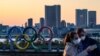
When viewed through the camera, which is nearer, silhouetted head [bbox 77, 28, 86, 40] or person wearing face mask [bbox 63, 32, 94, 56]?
person wearing face mask [bbox 63, 32, 94, 56]

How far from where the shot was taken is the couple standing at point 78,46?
933cm

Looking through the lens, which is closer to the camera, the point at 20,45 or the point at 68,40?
the point at 68,40

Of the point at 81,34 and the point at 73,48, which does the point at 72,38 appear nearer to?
the point at 73,48

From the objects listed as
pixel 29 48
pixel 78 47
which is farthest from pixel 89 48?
pixel 29 48

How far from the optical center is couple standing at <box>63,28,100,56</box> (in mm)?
9328

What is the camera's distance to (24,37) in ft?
118

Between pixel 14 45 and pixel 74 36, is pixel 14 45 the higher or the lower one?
the lower one

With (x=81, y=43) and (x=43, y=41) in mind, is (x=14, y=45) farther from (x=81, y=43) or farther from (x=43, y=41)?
(x=81, y=43)

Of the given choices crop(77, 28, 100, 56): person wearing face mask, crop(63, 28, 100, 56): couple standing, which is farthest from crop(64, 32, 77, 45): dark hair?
crop(77, 28, 100, 56): person wearing face mask

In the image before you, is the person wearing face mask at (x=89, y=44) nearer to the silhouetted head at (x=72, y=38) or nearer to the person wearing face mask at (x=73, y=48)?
the person wearing face mask at (x=73, y=48)

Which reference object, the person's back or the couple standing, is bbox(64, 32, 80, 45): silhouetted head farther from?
the person's back

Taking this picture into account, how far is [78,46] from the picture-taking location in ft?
31.2

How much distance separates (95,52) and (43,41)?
90.6 ft

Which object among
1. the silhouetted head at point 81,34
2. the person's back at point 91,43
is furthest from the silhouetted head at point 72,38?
the silhouetted head at point 81,34
